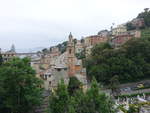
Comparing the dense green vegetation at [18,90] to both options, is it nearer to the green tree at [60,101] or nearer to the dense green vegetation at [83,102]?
the green tree at [60,101]

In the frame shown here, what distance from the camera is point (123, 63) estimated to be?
140 ft

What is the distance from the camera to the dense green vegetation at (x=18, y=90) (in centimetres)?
2762

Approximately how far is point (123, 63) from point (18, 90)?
66.4ft

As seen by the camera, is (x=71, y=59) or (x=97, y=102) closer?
(x=97, y=102)

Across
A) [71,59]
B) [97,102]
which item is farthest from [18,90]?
[71,59]

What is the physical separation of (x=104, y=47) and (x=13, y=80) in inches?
904

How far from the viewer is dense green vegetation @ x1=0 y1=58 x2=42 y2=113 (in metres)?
27.6

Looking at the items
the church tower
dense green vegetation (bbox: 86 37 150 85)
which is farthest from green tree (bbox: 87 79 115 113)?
dense green vegetation (bbox: 86 37 150 85)

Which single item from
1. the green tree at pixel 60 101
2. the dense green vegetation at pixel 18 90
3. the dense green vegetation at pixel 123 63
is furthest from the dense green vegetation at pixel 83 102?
the dense green vegetation at pixel 123 63

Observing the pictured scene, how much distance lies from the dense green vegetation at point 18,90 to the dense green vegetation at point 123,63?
15938 mm

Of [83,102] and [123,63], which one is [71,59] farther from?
[83,102]

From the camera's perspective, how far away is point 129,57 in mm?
44375

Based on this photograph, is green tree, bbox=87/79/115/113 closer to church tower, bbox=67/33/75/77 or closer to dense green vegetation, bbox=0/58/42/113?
dense green vegetation, bbox=0/58/42/113

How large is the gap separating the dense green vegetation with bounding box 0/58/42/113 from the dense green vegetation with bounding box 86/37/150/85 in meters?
15.9
